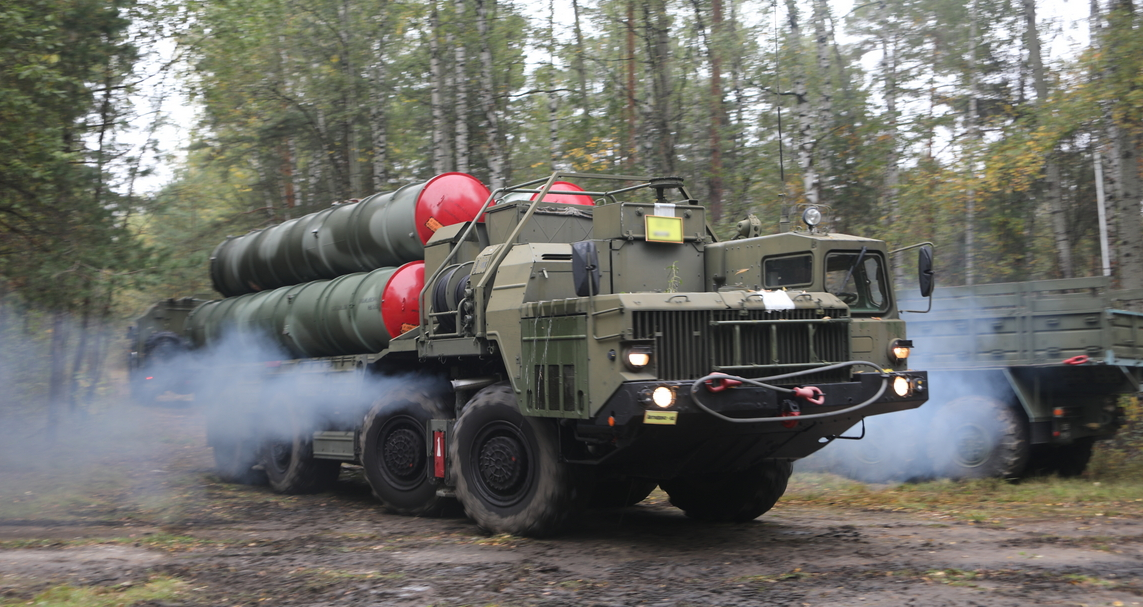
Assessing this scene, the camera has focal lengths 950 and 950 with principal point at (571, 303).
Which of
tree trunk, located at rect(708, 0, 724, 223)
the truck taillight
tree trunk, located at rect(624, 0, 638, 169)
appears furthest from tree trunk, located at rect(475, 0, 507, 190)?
the truck taillight

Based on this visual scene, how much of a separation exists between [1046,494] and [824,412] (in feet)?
14.9

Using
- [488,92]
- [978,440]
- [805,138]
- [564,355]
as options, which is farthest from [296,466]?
[805,138]

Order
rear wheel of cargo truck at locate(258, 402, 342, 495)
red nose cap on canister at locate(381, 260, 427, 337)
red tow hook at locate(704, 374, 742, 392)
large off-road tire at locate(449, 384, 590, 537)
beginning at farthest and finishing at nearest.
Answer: rear wheel of cargo truck at locate(258, 402, 342, 495) → red nose cap on canister at locate(381, 260, 427, 337) → large off-road tire at locate(449, 384, 590, 537) → red tow hook at locate(704, 374, 742, 392)

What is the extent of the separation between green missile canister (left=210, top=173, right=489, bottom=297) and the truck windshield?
455 cm

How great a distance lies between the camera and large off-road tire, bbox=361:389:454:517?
402 inches

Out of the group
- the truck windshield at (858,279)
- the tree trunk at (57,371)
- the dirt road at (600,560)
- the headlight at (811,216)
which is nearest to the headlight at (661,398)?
the dirt road at (600,560)

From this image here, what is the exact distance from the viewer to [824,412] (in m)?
7.29

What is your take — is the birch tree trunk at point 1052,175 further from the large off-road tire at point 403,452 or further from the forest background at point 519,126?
the large off-road tire at point 403,452

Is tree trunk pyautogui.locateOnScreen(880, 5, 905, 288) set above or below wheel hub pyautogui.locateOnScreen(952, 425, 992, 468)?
above

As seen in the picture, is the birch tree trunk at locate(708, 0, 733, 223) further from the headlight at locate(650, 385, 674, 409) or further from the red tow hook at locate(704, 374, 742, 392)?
the headlight at locate(650, 385, 674, 409)

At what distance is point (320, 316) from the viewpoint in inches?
478

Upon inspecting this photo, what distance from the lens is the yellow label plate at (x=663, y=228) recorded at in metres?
8.80

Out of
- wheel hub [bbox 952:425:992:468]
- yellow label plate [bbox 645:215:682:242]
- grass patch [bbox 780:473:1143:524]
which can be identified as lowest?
grass patch [bbox 780:473:1143:524]

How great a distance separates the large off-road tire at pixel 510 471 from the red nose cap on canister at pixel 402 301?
2180mm
